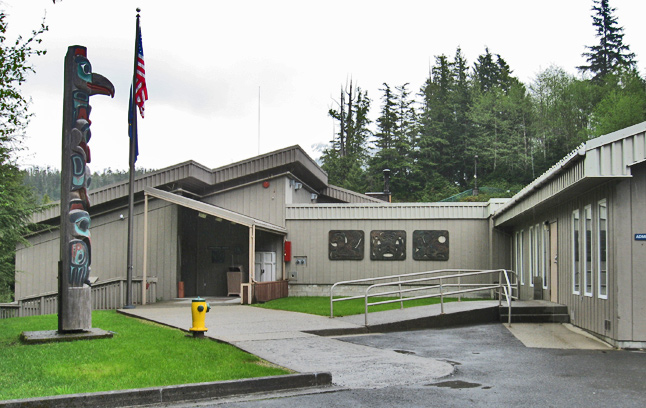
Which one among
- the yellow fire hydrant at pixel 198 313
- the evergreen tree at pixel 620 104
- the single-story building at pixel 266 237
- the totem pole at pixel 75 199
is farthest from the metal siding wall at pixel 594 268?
the evergreen tree at pixel 620 104

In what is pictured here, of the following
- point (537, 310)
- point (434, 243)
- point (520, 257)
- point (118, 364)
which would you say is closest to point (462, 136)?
point (434, 243)

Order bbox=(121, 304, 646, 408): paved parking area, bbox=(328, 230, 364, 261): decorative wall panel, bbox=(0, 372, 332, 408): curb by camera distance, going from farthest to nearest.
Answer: bbox=(328, 230, 364, 261): decorative wall panel, bbox=(121, 304, 646, 408): paved parking area, bbox=(0, 372, 332, 408): curb

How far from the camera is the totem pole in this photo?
11734 millimetres

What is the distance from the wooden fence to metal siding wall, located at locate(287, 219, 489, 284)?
6.01m

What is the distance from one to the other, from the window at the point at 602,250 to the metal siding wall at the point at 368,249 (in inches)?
488

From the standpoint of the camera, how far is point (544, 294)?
17844 mm

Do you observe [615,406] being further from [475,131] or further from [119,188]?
[475,131]

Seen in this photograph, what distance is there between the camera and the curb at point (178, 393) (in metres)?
6.57

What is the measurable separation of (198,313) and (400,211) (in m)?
14.4

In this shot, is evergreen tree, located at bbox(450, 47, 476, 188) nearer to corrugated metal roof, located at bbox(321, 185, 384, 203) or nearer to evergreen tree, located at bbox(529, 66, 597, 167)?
evergreen tree, located at bbox(529, 66, 597, 167)

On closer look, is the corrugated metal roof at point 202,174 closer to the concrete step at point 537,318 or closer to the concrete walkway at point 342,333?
the concrete walkway at point 342,333

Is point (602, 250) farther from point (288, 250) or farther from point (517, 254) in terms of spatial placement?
point (288, 250)

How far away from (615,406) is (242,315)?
11.1 meters

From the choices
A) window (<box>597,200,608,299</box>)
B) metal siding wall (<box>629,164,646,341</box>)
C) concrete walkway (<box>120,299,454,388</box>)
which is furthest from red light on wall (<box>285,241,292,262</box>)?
metal siding wall (<box>629,164,646,341</box>)
